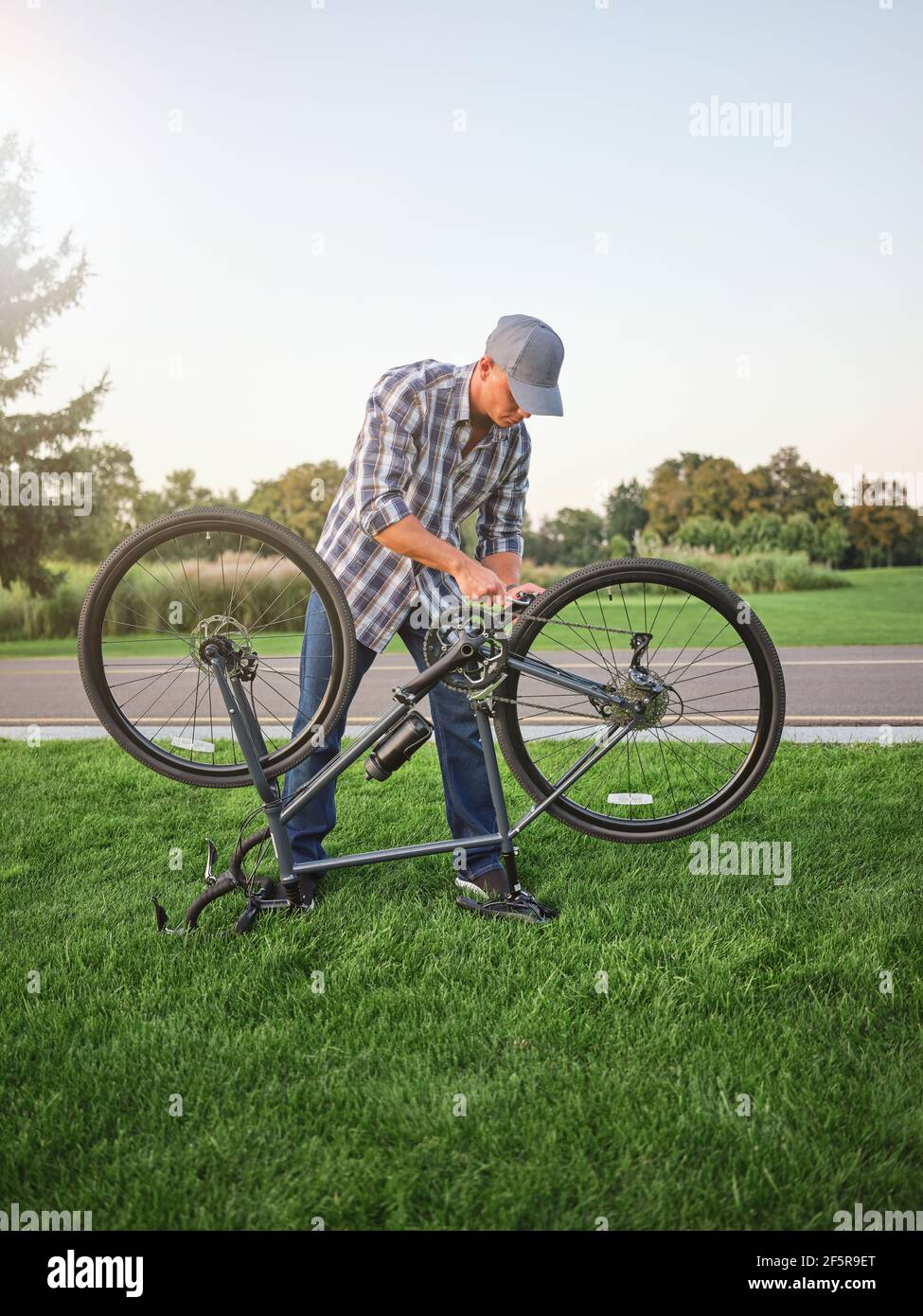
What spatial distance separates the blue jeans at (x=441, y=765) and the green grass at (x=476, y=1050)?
205 millimetres

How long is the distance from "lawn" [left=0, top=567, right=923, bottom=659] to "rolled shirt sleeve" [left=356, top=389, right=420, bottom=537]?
7281 millimetres

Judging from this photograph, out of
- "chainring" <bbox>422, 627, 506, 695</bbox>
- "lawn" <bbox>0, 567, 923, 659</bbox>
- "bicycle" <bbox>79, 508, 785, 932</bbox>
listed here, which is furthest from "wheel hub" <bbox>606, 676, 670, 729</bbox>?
"lawn" <bbox>0, 567, 923, 659</bbox>

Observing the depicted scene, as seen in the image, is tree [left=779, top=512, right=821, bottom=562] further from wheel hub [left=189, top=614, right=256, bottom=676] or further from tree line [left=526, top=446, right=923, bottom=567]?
wheel hub [left=189, top=614, right=256, bottom=676]

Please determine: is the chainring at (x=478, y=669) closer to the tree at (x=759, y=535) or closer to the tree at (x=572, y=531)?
Answer: the tree at (x=759, y=535)

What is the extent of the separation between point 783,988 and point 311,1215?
1407 mm

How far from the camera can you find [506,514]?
3.58 m

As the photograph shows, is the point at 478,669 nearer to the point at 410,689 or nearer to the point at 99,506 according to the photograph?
the point at 410,689

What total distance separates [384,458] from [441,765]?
3.56 ft

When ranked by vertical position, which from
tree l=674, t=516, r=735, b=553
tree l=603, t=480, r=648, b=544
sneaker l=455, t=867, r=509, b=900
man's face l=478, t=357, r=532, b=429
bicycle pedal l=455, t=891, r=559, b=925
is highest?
tree l=603, t=480, r=648, b=544

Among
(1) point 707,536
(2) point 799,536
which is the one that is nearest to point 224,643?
(1) point 707,536

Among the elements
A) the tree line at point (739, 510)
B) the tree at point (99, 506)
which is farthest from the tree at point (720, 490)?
the tree at point (99, 506)

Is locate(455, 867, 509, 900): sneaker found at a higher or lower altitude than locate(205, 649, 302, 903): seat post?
lower

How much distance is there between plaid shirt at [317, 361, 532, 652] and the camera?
3.02 metres
